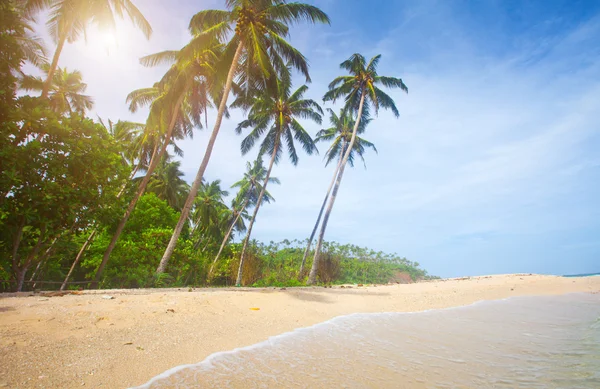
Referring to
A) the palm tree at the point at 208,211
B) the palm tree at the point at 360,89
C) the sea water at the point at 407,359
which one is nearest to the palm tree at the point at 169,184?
the palm tree at the point at 208,211

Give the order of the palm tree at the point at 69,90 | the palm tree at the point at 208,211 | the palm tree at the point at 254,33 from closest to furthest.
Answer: the palm tree at the point at 254,33, the palm tree at the point at 69,90, the palm tree at the point at 208,211

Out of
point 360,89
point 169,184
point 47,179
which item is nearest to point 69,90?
point 169,184

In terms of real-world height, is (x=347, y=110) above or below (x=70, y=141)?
above

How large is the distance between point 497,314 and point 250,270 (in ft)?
45.4

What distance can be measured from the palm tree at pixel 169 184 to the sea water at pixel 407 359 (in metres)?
21.0

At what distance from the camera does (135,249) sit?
39.5 ft

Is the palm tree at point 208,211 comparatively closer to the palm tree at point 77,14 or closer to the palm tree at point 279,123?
the palm tree at point 279,123

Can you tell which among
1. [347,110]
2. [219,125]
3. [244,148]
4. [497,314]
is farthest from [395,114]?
[497,314]

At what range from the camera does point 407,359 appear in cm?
261

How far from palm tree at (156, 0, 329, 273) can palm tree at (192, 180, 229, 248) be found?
1736 centimetres

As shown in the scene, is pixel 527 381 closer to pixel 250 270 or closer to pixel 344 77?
pixel 250 270

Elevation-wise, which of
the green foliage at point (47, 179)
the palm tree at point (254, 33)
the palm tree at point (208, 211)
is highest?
the palm tree at point (254, 33)

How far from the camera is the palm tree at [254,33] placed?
1048cm

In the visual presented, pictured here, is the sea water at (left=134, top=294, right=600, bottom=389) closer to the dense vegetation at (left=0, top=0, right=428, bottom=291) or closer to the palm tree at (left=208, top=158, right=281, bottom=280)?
the dense vegetation at (left=0, top=0, right=428, bottom=291)
